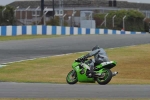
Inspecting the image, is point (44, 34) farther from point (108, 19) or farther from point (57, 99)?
point (57, 99)

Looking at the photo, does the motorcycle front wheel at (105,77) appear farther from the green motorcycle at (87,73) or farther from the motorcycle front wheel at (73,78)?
the motorcycle front wheel at (73,78)

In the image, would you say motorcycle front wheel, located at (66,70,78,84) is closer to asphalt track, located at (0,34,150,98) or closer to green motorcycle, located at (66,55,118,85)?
green motorcycle, located at (66,55,118,85)

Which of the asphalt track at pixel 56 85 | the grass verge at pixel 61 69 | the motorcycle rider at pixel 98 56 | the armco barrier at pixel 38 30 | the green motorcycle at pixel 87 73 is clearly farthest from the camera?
the armco barrier at pixel 38 30

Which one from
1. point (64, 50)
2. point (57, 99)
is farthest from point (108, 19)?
point (57, 99)

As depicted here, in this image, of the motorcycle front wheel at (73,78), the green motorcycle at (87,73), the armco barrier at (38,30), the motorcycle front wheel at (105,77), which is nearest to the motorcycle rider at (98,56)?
the green motorcycle at (87,73)

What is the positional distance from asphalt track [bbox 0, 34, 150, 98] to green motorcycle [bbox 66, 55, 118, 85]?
0.34m

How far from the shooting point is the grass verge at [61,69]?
20.0m

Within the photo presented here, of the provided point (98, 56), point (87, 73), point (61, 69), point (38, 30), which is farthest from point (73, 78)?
point (38, 30)

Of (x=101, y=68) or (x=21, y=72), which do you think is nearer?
(x=101, y=68)

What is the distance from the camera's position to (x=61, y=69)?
2330 cm

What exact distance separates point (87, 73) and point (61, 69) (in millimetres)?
→ 6035

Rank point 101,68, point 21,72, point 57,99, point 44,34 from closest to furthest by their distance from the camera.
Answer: point 57,99 < point 101,68 < point 21,72 < point 44,34

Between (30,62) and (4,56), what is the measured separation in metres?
2.86

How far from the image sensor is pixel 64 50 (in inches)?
1240
